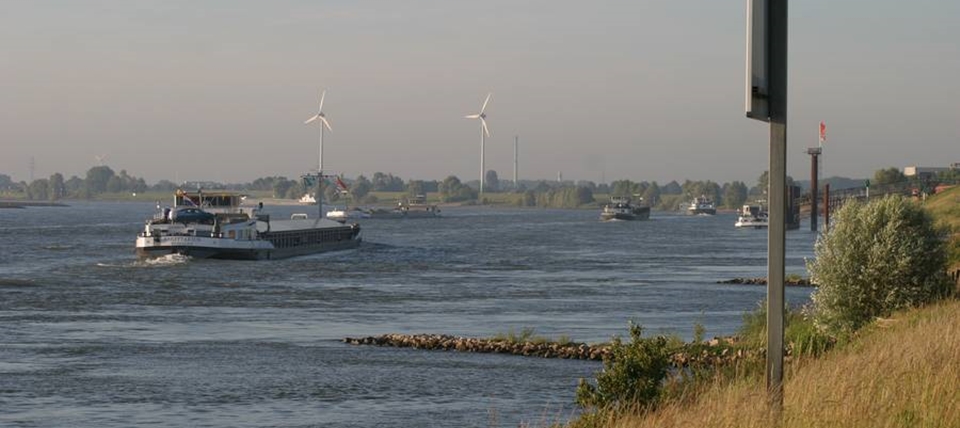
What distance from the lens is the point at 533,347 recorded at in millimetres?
44469

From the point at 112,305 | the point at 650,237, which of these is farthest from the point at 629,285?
the point at 650,237

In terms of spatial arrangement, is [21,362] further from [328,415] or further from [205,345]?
[328,415]

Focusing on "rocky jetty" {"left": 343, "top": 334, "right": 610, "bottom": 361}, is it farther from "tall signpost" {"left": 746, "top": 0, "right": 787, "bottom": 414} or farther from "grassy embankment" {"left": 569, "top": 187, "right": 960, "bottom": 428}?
"tall signpost" {"left": 746, "top": 0, "right": 787, "bottom": 414}

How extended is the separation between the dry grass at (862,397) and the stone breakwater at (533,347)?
20.0 meters

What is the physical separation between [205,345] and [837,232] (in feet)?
73.4

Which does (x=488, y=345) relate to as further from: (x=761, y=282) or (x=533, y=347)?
(x=761, y=282)

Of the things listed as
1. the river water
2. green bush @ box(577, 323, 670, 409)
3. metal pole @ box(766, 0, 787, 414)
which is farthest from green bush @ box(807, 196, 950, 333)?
metal pole @ box(766, 0, 787, 414)

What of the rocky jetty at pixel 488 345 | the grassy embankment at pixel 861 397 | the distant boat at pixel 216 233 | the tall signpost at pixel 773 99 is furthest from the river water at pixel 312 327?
the tall signpost at pixel 773 99

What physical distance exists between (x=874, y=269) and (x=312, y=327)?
1025 inches

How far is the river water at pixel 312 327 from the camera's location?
111 feet

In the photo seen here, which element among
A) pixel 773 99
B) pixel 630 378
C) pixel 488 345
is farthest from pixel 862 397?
pixel 488 345

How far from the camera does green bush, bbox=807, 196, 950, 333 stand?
120 feet

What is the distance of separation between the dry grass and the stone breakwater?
1996 centimetres

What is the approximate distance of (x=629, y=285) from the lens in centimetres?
8369
